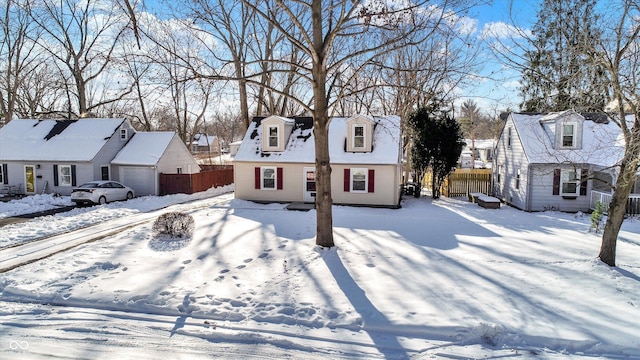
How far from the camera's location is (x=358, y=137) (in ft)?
62.7

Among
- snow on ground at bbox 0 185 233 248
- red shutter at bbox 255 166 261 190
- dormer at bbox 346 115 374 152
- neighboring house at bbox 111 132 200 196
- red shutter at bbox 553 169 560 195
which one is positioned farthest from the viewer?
neighboring house at bbox 111 132 200 196

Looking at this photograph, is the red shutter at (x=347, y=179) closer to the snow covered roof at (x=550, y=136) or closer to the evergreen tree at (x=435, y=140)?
the evergreen tree at (x=435, y=140)

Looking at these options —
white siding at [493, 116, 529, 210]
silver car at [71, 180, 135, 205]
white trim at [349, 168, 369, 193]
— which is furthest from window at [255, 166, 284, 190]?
white siding at [493, 116, 529, 210]

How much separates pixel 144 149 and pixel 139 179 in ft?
6.73

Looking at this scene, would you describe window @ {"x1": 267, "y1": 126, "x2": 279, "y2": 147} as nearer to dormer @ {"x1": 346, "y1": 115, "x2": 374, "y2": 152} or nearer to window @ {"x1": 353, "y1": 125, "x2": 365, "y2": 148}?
dormer @ {"x1": 346, "y1": 115, "x2": 374, "y2": 152}

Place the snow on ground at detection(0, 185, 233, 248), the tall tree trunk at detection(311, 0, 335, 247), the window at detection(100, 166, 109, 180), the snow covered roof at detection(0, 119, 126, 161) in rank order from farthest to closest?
the window at detection(100, 166, 109, 180) → the snow covered roof at detection(0, 119, 126, 161) → the snow on ground at detection(0, 185, 233, 248) → the tall tree trunk at detection(311, 0, 335, 247)

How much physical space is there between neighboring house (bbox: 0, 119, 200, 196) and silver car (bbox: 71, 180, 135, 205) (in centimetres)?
197

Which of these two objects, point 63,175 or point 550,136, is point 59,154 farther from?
Result: point 550,136

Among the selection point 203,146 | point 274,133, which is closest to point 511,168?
point 274,133

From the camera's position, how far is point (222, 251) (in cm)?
965

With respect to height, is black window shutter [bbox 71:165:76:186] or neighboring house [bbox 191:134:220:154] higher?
neighboring house [bbox 191:134:220:154]

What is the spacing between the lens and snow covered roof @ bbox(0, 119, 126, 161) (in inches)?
886

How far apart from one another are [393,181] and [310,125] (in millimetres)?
5968

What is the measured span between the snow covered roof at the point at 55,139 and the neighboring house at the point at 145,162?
1.49 m
